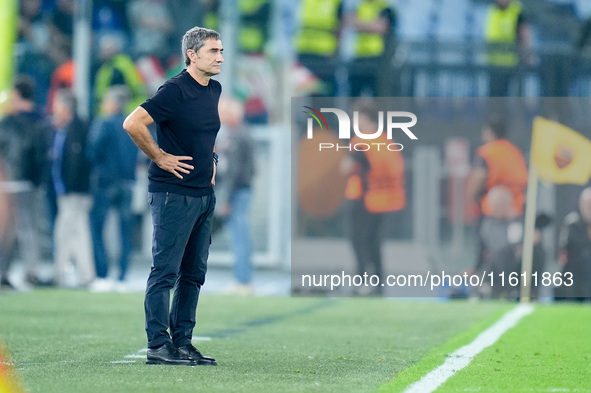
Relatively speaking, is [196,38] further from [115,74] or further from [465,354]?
[115,74]

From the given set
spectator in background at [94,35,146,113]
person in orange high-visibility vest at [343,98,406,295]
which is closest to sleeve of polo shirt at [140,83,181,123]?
person in orange high-visibility vest at [343,98,406,295]

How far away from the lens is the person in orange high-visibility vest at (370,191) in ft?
41.4

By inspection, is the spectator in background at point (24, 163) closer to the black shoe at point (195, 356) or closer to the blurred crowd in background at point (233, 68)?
the blurred crowd in background at point (233, 68)

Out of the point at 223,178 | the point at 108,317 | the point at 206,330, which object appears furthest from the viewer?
the point at 223,178

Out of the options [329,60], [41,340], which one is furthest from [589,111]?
[41,340]

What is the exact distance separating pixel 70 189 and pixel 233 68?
340cm

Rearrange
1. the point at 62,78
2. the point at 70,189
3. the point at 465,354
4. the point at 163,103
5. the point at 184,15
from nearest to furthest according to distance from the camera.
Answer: the point at 163,103
the point at 465,354
the point at 70,189
the point at 184,15
the point at 62,78

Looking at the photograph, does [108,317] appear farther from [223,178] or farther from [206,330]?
[223,178]

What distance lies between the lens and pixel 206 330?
9.30m

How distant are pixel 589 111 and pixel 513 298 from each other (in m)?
2.06

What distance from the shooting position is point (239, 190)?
13.4 m

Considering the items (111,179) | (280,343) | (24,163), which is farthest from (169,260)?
(24,163)

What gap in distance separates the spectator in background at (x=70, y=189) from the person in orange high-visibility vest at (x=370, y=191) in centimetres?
299

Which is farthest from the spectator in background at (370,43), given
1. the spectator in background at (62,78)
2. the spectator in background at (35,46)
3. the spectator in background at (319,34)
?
the spectator in background at (35,46)
